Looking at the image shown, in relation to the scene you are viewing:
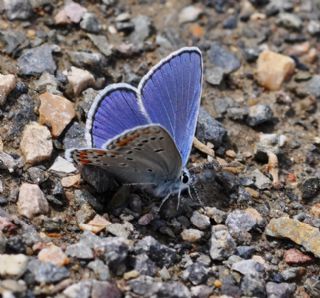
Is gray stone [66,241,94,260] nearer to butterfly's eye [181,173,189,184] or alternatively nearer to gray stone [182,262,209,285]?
gray stone [182,262,209,285]

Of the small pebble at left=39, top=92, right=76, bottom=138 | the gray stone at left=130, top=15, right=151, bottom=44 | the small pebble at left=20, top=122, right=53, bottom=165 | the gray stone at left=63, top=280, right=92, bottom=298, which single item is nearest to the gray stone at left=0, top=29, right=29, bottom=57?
the small pebble at left=39, top=92, right=76, bottom=138

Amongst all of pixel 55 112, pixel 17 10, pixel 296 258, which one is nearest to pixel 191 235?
pixel 296 258

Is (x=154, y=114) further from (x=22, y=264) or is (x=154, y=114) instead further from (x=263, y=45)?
(x=263, y=45)

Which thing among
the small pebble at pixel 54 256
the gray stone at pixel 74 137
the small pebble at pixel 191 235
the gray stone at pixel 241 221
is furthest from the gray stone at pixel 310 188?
the small pebble at pixel 54 256

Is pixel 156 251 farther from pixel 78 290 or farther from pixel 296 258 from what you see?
pixel 296 258

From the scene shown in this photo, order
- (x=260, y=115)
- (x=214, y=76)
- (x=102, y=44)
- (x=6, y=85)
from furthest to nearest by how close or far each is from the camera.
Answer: (x=214, y=76) → (x=102, y=44) → (x=260, y=115) → (x=6, y=85)

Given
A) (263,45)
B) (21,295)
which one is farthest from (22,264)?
(263,45)
